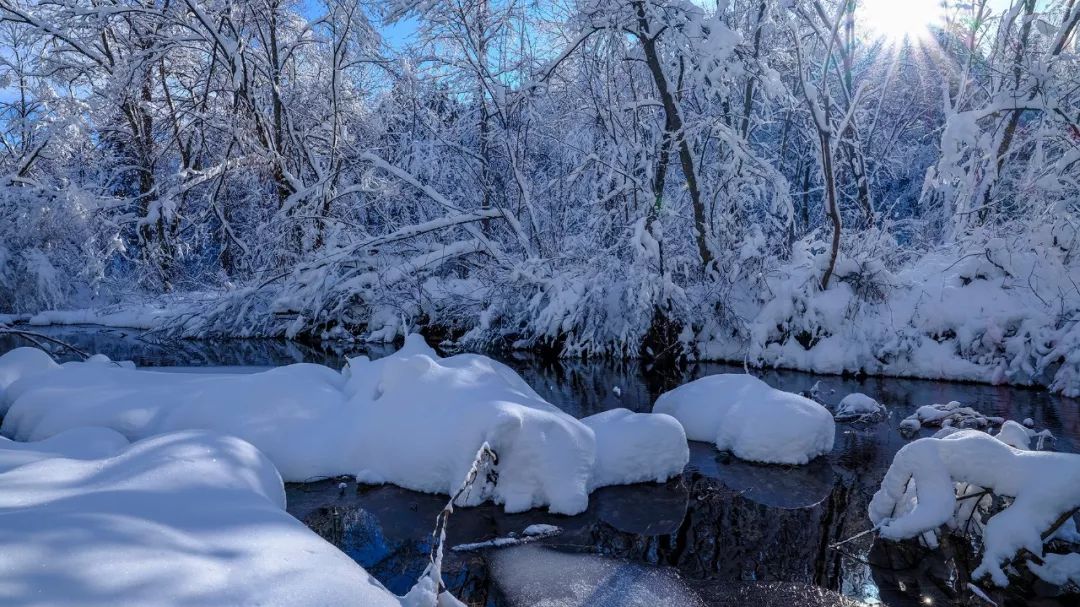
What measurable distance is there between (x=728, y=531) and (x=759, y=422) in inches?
60.5

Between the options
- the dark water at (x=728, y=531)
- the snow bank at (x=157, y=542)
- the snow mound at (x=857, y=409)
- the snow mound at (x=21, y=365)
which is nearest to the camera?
the snow bank at (x=157, y=542)

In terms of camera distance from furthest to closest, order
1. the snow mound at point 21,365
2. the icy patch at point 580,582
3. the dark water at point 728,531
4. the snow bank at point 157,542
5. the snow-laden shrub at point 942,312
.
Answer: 1. the snow-laden shrub at point 942,312
2. the snow mound at point 21,365
3. the dark water at point 728,531
4. the icy patch at point 580,582
5. the snow bank at point 157,542

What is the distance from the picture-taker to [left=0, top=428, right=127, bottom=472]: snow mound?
3.22 meters

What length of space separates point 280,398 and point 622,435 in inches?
108

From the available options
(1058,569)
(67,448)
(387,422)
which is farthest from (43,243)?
(1058,569)

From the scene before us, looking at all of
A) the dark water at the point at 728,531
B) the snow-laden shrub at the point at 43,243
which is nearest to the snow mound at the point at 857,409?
the dark water at the point at 728,531

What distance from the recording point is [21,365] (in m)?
6.14

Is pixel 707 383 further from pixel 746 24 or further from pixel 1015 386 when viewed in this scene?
pixel 746 24

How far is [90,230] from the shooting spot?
1588 cm

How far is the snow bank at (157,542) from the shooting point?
185cm

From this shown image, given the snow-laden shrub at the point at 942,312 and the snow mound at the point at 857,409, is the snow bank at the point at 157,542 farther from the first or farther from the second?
the snow-laden shrub at the point at 942,312

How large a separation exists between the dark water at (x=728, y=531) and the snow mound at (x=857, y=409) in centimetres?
15

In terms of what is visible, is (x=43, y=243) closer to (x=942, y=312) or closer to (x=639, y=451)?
(x=639, y=451)

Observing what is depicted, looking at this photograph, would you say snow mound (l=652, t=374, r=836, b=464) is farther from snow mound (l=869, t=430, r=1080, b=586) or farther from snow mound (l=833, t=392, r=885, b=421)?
snow mound (l=869, t=430, r=1080, b=586)
